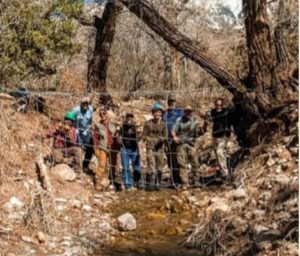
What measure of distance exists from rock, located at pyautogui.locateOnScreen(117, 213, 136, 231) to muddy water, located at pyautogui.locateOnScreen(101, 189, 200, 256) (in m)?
0.08

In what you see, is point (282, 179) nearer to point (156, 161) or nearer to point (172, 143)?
point (172, 143)

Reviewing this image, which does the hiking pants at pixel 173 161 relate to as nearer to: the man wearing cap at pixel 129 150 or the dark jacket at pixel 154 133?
the dark jacket at pixel 154 133

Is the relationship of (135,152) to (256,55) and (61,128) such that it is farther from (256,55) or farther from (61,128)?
(256,55)

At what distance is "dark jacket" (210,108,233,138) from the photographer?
10898 mm

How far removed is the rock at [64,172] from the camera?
10602mm

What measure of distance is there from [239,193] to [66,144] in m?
3.12

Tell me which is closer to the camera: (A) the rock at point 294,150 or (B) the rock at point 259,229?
(B) the rock at point 259,229

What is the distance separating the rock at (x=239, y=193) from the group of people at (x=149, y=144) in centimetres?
136

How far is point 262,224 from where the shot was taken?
7.86 meters

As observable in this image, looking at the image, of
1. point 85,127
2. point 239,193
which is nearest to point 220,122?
point 239,193

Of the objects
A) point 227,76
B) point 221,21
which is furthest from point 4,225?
point 221,21

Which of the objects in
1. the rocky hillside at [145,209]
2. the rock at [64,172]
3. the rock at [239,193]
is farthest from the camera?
the rock at [64,172]

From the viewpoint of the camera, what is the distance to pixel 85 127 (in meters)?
11.1

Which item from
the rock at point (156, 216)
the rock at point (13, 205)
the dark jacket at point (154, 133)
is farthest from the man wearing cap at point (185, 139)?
the rock at point (13, 205)
